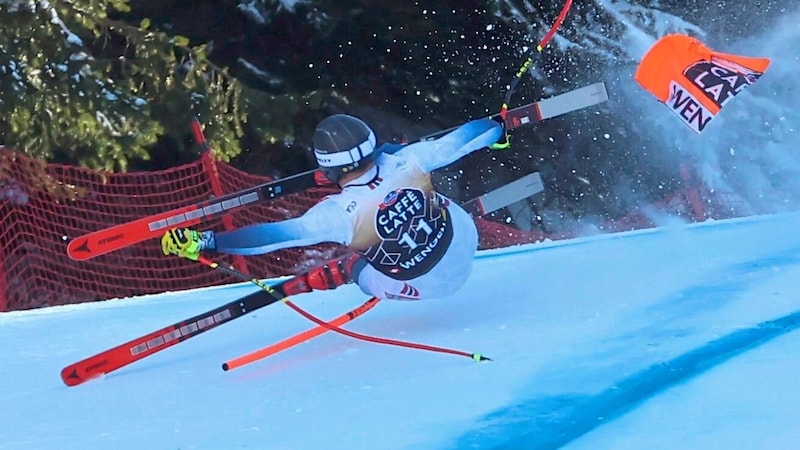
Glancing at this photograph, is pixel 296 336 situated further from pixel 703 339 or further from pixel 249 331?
pixel 703 339

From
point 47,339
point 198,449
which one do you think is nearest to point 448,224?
point 198,449

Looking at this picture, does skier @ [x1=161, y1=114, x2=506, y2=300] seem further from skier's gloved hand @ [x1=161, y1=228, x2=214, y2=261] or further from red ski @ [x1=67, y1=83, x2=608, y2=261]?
red ski @ [x1=67, y1=83, x2=608, y2=261]

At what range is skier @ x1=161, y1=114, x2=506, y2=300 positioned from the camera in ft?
11.7

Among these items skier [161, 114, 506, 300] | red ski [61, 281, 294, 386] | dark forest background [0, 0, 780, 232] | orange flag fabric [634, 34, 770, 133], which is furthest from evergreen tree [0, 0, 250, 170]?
orange flag fabric [634, 34, 770, 133]

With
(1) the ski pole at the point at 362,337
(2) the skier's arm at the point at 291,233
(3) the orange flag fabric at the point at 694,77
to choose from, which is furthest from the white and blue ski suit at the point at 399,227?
(3) the orange flag fabric at the point at 694,77

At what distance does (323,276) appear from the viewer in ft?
12.7

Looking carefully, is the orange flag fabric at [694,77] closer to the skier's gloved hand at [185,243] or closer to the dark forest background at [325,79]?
the skier's gloved hand at [185,243]

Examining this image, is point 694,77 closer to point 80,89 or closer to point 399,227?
point 399,227

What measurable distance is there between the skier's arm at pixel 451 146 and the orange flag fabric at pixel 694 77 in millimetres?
679

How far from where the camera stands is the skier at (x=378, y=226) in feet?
11.7

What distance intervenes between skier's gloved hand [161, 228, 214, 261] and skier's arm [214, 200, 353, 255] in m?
0.07

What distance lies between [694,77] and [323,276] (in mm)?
1574

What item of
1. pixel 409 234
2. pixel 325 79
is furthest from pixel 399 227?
pixel 325 79

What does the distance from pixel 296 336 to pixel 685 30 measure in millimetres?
7784
